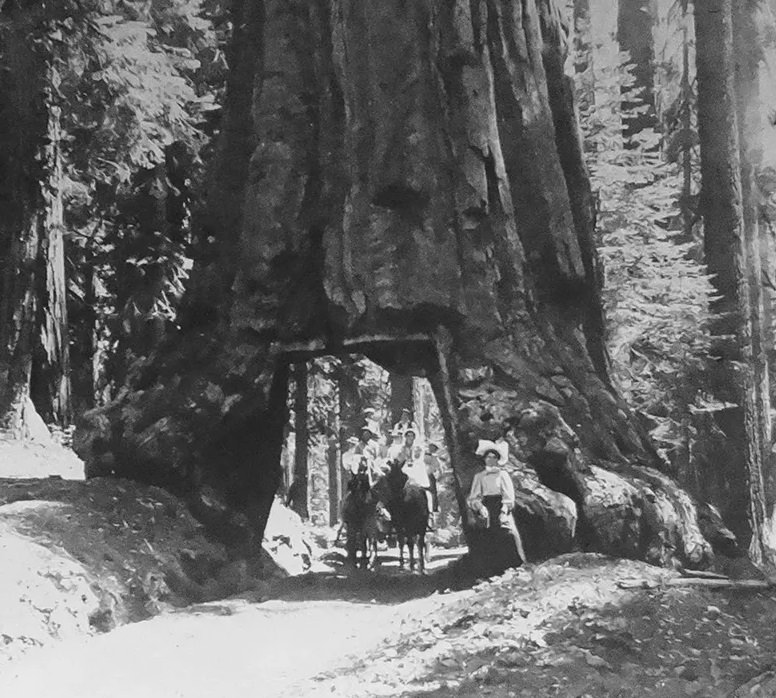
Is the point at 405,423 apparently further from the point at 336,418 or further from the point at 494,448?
the point at 336,418

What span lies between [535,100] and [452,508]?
2172mm

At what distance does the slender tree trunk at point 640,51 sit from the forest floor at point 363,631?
86.8 inches

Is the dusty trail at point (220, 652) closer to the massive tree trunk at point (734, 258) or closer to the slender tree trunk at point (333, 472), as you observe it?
the massive tree trunk at point (734, 258)

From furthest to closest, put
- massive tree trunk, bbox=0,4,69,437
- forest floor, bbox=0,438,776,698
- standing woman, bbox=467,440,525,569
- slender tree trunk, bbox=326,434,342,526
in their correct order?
1. slender tree trunk, bbox=326,434,342,526
2. massive tree trunk, bbox=0,4,69,437
3. standing woman, bbox=467,440,525,569
4. forest floor, bbox=0,438,776,698

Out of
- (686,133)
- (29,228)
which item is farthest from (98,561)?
(686,133)

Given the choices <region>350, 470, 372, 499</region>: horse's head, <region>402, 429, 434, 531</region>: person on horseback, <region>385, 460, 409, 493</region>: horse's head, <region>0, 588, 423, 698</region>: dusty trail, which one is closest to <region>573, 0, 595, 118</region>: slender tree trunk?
<region>402, 429, 434, 531</region>: person on horseback

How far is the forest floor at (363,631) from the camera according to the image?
3799 mm

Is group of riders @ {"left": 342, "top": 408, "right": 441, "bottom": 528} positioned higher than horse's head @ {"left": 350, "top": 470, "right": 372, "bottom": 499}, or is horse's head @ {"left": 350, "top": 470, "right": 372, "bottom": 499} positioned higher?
group of riders @ {"left": 342, "top": 408, "right": 441, "bottom": 528}

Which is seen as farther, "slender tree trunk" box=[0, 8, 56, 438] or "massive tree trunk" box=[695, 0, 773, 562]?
"slender tree trunk" box=[0, 8, 56, 438]

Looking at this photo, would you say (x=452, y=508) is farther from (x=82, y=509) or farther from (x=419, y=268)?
(x=82, y=509)

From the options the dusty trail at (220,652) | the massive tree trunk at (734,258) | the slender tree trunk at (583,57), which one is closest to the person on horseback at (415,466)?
the dusty trail at (220,652)

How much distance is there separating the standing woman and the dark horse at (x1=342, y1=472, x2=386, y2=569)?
112 centimetres

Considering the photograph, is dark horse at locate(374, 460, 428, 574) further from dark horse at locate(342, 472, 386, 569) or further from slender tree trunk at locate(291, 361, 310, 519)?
slender tree trunk at locate(291, 361, 310, 519)

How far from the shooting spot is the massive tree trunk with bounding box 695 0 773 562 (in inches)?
177
